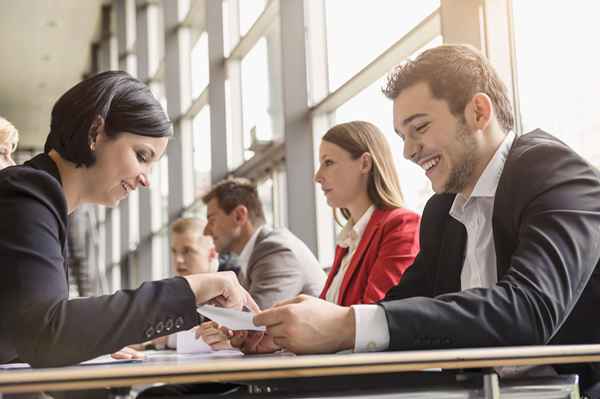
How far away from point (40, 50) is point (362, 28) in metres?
11.3

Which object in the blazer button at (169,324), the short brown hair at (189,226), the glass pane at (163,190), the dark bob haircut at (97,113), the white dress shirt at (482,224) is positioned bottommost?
the blazer button at (169,324)

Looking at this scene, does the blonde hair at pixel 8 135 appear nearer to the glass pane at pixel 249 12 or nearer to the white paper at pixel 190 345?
the white paper at pixel 190 345

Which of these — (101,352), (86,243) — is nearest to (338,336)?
(101,352)

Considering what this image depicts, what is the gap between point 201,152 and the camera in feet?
28.6

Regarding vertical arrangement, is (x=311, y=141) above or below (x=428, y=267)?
above

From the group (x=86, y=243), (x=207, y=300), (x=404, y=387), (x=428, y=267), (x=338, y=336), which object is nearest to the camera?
(x=404, y=387)

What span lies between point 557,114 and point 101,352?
202cm

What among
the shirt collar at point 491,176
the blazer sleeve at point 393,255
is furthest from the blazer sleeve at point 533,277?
the blazer sleeve at point 393,255

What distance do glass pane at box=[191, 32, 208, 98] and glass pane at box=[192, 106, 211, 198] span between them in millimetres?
273

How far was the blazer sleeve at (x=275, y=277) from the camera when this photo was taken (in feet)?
12.3

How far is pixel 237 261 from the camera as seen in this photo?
4953 millimetres

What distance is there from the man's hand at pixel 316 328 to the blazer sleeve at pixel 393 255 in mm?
1297

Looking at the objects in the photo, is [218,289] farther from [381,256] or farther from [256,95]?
[256,95]

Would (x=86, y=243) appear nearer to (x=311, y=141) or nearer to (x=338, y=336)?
(x=311, y=141)
